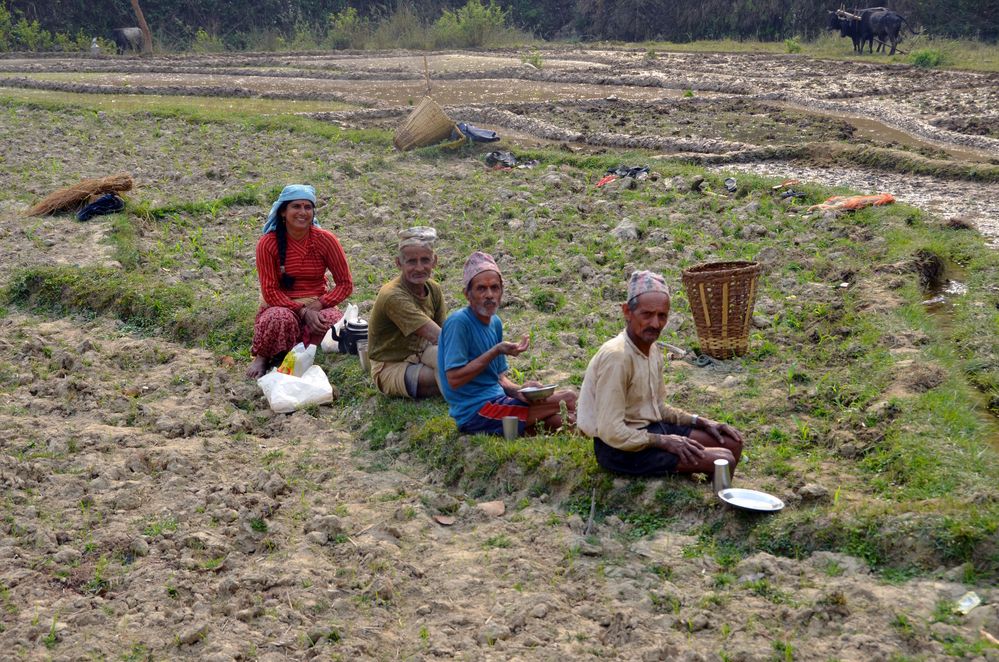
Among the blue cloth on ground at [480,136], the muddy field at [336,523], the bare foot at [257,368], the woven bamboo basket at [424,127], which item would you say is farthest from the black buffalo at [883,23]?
the bare foot at [257,368]

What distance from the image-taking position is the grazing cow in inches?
1385

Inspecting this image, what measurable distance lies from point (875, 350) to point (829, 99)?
12719 mm

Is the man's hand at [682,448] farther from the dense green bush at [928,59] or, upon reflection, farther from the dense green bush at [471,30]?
the dense green bush at [471,30]

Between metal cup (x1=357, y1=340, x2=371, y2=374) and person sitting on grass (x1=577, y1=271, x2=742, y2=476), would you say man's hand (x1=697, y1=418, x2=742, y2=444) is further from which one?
metal cup (x1=357, y1=340, x2=371, y2=374)

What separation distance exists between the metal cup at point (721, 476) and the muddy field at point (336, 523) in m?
0.20

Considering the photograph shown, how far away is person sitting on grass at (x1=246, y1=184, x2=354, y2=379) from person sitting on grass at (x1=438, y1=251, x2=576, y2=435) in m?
1.66

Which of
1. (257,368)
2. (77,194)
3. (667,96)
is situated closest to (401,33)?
(667,96)

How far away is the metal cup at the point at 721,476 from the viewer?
14.9ft

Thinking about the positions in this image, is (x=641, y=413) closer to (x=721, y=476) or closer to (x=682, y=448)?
(x=682, y=448)

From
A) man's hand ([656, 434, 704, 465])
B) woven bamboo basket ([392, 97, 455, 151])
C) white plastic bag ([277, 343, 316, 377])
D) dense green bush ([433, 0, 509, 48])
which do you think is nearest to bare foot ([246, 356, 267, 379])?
white plastic bag ([277, 343, 316, 377])

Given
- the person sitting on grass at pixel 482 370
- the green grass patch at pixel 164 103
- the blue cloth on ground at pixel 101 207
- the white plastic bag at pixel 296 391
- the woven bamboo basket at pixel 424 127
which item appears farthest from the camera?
the green grass patch at pixel 164 103

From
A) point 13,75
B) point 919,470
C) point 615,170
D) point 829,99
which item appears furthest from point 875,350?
point 13,75

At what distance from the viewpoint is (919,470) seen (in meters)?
4.68

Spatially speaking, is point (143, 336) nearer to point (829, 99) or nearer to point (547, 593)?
point (547, 593)
